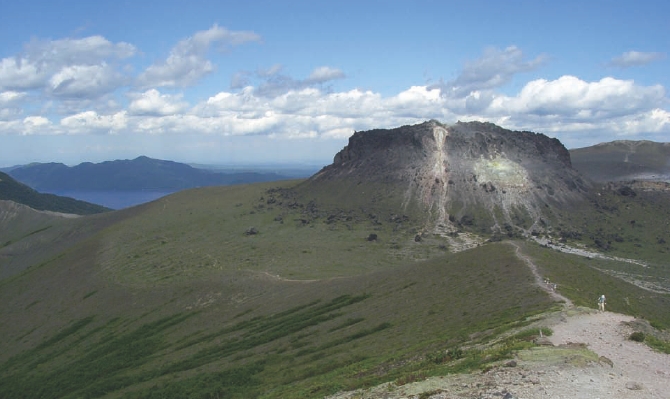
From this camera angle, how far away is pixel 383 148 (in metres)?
176

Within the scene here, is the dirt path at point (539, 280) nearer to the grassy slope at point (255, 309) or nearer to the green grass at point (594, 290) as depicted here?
the green grass at point (594, 290)

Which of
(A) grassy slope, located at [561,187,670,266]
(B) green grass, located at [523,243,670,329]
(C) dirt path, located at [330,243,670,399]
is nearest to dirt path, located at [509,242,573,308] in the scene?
(B) green grass, located at [523,243,670,329]

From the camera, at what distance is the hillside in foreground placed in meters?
40.8

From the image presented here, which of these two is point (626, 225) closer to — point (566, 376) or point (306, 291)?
point (306, 291)

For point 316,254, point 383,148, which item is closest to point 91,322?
point 316,254

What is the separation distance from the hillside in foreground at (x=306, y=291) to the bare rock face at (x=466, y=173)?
156 cm

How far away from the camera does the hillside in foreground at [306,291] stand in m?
40.8

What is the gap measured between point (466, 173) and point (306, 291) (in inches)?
3824

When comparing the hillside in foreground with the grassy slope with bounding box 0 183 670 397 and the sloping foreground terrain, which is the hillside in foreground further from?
the sloping foreground terrain

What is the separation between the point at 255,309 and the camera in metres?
70.2

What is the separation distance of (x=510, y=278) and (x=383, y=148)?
415ft

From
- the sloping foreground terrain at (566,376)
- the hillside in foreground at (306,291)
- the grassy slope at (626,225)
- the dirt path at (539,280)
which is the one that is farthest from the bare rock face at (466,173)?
the sloping foreground terrain at (566,376)

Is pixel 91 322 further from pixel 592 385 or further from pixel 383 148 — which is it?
pixel 383 148

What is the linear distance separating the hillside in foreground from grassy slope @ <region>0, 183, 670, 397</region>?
30 centimetres
